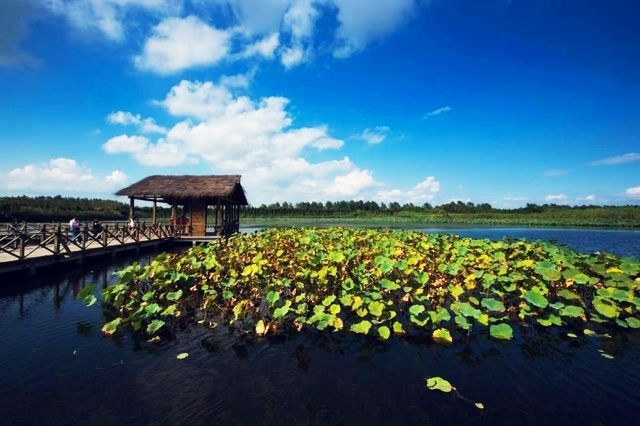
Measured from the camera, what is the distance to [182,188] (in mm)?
17219

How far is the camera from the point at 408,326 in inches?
216

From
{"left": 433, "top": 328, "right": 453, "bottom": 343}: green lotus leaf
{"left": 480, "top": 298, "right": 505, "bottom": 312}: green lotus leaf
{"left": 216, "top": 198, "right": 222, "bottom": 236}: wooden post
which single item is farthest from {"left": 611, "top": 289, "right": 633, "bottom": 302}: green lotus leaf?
{"left": 216, "top": 198, "right": 222, "bottom": 236}: wooden post

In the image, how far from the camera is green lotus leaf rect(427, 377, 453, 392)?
144 inches

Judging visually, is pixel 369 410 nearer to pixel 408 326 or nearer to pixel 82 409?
pixel 408 326

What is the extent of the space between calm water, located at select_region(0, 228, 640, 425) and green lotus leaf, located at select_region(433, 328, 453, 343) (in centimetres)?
13

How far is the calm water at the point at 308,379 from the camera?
3363mm

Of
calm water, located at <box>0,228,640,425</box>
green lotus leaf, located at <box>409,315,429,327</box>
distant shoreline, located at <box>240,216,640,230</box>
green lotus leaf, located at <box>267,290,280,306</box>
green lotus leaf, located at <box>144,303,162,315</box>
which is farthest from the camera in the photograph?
distant shoreline, located at <box>240,216,640,230</box>

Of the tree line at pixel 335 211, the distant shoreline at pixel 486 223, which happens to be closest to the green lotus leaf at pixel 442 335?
the tree line at pixel 335 211

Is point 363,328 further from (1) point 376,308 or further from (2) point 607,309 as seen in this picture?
(2) point 607,309

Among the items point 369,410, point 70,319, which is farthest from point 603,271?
point 70,319

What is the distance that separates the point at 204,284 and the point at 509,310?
537 centimetres

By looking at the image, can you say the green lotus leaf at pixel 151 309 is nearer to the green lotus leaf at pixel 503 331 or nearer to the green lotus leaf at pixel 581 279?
the green lotus leaf at pixel 503 331

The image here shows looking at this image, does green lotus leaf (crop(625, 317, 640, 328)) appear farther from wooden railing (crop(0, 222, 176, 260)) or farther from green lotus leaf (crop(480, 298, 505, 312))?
wooden railing (crop(0, 222, 176, 260))

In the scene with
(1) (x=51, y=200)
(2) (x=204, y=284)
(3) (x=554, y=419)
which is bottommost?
(3) (x=554, y=419)
